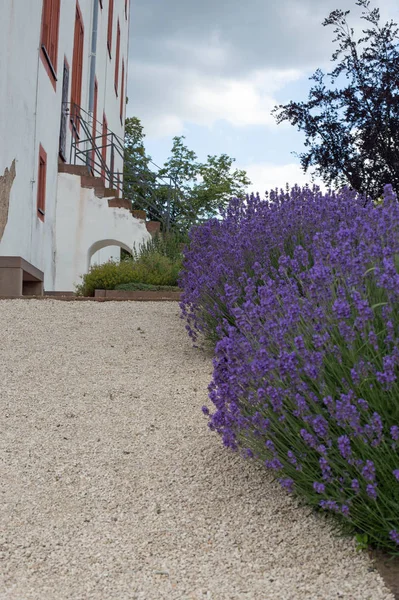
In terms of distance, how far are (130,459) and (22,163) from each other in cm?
770

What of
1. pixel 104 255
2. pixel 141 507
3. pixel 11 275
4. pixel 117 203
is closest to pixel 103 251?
pixel 104 255

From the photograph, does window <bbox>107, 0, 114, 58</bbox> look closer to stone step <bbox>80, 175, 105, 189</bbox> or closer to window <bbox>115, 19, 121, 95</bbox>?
window <bbox>115, 19, 121, 95</bbox>

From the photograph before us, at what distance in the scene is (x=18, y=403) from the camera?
5.29 meters

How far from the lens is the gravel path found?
3.09 m

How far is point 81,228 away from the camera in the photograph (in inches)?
577

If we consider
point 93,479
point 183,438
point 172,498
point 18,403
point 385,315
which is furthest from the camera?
point 18,403

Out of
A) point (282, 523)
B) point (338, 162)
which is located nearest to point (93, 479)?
point (282, 523)

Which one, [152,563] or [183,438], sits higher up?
[183,438]

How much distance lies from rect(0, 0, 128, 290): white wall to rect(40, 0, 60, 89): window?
0.76 feet

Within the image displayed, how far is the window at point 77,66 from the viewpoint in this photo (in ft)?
52.7

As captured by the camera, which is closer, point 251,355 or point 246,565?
point 246,565

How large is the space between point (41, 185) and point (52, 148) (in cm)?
94

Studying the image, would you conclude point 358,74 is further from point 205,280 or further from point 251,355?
point 251,355

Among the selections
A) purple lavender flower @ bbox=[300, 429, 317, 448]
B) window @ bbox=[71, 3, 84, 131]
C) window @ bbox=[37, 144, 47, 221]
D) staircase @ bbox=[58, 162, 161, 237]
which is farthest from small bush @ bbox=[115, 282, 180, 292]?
purple lavender flower @ bbox=[300, 429, 317, 448]
